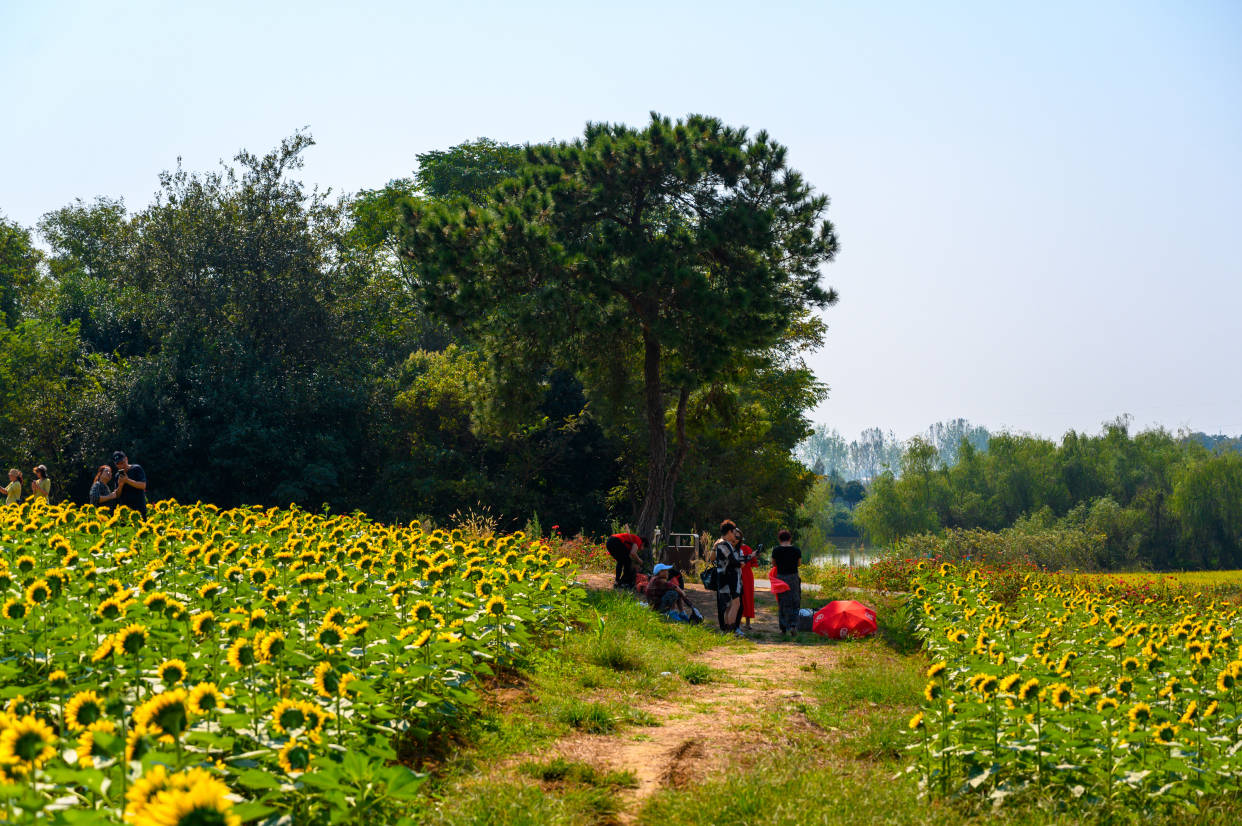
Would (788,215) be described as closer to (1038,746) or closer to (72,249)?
Result: (1038,746)

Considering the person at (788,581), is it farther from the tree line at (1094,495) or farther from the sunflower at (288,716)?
the tree line at (1094,495)

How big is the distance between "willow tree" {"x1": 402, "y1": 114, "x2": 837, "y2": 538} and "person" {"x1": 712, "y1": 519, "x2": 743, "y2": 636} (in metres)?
5.13

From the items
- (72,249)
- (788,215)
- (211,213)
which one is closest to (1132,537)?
(788,215)

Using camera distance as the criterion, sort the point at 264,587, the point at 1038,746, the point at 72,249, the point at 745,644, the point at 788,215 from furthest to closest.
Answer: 1. the point at 72,249
2. the point at 788,215
3. the point at 745,644
4. the point at 264,587
5. the point at 1038,746

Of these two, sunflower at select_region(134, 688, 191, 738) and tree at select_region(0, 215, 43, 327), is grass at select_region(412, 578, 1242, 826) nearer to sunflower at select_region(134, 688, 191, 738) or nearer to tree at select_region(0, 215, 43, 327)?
sunflower at select_region(134, 688, 191, 738)

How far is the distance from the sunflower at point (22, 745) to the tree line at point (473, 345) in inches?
584

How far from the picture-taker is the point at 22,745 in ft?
9.96

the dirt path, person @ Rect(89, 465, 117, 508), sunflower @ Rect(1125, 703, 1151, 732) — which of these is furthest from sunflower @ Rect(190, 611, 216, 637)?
person @ Rect(89, 465, 117, 508)

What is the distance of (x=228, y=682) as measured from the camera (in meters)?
4.76

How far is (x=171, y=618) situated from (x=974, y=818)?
4290 millimetres

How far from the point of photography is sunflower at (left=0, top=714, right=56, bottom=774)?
3012 mm

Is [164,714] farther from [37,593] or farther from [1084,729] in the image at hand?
[1084,729]

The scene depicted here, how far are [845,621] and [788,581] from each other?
95 cm

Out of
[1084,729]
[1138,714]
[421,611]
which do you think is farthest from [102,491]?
[1138,714]
